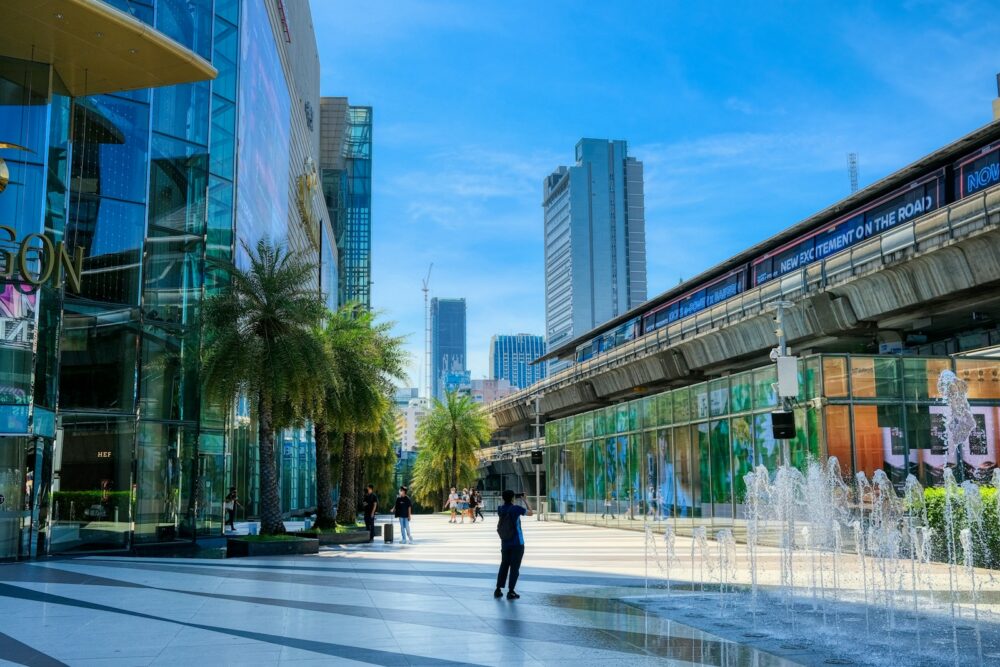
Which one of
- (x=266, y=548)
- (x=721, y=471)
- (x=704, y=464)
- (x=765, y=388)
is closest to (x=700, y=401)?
(x=704, y=464)

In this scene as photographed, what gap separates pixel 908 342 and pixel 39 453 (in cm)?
2732

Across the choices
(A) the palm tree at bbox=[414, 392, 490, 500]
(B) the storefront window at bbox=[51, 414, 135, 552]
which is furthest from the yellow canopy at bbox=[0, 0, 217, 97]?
(A) the palm tree at bbox=[414, 392, 490, 500]

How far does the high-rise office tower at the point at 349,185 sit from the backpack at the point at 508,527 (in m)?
114

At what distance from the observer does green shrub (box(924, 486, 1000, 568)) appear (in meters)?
16.7

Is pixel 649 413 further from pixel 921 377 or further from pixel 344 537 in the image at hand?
pixel 344 537

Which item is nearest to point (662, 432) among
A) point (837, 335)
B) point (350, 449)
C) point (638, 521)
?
point (638, 521)

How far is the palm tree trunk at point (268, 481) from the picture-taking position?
24.0 meters

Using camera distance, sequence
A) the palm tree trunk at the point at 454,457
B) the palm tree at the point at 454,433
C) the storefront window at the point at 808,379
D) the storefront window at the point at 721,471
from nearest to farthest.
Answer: the storefront window at the point at 808,379 < the storefront window at the point at 721,471 < the palm tree trunk at the point at 454,457 < the palm tree at the point at 454,433

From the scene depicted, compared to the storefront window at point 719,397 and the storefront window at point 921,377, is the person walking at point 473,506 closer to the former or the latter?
the storefront window at point 719,397

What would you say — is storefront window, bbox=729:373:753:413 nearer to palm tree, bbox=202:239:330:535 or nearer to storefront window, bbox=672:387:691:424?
storefront window, bbox=672:387:691:424

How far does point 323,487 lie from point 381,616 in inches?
750

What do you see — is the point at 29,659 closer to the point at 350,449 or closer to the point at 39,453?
the point at 39,453

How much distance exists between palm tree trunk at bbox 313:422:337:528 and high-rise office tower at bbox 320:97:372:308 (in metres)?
95.4

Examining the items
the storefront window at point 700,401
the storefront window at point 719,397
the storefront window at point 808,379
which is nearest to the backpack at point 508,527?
the storefront window at point 808,379
